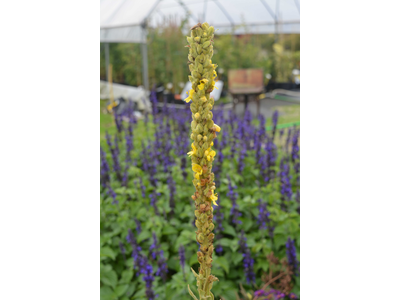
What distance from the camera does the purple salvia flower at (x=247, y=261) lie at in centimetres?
210

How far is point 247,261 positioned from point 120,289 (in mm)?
757

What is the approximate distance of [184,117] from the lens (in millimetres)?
3484

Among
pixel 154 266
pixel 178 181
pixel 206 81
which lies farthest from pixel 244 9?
pixel 206 81

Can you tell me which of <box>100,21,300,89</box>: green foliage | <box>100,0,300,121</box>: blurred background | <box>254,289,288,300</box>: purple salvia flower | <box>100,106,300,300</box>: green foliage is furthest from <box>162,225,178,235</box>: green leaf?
<box>100,21,300,89</box>: green foliage

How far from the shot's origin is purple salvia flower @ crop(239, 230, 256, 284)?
6.90ft

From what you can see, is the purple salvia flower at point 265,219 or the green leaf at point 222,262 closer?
the green leaf at point 222,262

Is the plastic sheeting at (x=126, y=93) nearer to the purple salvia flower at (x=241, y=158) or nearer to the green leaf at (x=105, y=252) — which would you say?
the purple salvia flower at (x=241, y=158)

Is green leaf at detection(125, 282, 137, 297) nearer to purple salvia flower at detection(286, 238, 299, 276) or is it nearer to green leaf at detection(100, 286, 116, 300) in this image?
green leaf at detection(100, 286, 116, 300)

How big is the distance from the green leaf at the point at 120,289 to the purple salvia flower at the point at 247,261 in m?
0.70

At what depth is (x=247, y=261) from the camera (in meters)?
2.10

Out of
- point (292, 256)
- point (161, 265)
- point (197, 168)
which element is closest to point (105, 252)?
point (161, 265)

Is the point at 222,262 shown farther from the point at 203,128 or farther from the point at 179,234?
the point at 203,128

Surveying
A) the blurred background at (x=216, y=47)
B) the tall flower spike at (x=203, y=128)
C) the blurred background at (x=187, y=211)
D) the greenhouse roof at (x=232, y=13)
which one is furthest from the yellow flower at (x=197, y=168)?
the greenhouse roof at (x=232, y=13)

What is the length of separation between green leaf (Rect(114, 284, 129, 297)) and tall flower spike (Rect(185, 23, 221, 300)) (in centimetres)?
148
